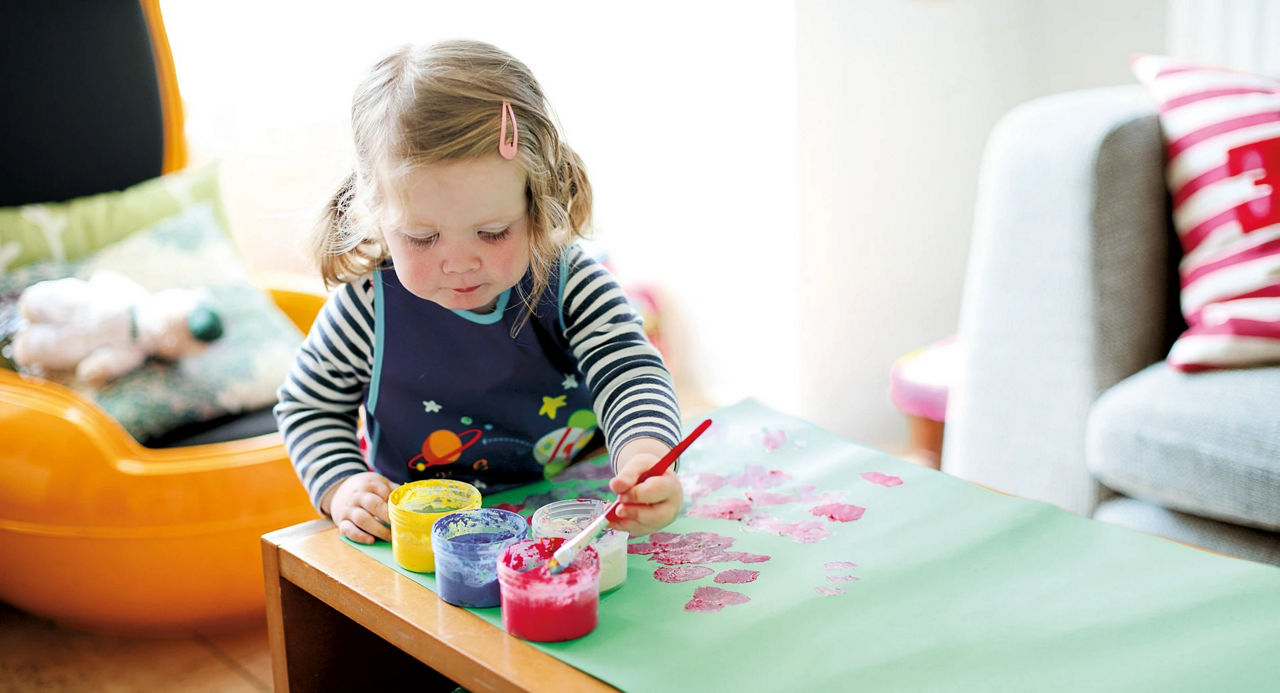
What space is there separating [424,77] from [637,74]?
1.65 m

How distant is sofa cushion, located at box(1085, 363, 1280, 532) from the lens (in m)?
1.08

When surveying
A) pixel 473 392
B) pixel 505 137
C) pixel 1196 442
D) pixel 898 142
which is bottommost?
pixel 1196 442

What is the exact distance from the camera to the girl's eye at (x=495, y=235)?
0.83 meters

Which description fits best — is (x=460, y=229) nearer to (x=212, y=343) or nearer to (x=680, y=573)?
(x=680, y=573)

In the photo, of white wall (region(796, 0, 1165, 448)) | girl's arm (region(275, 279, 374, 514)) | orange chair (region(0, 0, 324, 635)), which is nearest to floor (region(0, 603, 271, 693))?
orange chair (region(0, 0, 324, 635))

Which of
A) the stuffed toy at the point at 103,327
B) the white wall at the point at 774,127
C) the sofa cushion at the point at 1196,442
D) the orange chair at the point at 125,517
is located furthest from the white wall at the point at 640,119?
the sofa cushion at the point at 1196,442

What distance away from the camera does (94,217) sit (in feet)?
5.45

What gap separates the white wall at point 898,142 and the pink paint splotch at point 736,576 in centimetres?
142

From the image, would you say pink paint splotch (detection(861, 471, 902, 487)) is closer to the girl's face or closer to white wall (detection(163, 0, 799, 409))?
the girl's face

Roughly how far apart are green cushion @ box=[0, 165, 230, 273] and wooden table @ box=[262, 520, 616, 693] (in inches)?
38.8

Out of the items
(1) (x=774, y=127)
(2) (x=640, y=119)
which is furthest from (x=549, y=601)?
(2) (x=640, y=119)

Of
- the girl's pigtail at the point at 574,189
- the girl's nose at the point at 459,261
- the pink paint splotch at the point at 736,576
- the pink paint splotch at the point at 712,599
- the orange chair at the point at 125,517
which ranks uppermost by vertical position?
the girl's pigtail at the point at 574,189

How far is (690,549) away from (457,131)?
1.23 feet

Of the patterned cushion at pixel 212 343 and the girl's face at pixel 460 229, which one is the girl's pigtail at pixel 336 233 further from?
the patterned cushion at pixel 212 343
